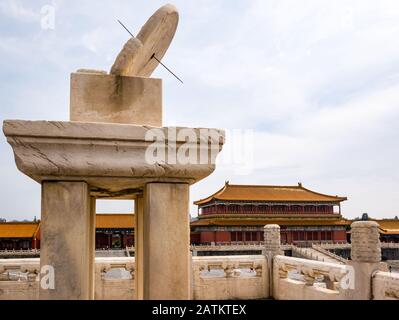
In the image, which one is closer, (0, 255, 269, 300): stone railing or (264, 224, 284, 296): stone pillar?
(0, 255, 269, 300): stone railing

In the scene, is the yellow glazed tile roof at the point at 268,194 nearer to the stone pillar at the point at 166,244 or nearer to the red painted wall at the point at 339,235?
the red painted wall at the point at 339,235

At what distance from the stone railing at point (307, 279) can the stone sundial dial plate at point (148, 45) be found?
642 centimetres

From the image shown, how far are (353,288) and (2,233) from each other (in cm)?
3965

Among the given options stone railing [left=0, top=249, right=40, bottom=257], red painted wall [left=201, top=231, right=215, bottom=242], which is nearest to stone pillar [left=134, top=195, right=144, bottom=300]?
stone railing [left=0, top=249, right=40, bottom=257]

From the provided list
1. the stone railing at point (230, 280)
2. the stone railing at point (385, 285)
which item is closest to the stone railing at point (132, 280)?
the stone railing at point (230, 280)

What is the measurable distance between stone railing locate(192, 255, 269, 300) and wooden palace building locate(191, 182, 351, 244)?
3090 cm

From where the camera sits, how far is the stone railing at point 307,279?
7926 mm

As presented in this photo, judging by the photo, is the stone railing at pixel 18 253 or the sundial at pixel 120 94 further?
the stone railing at pixel 18 253

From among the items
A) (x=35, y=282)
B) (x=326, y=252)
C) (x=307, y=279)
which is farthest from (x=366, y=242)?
(x=326, y=252)

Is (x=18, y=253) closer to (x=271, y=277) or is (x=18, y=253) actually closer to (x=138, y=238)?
(x=271, y=277)

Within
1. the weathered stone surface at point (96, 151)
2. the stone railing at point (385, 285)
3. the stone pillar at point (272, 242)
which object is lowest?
the stone railing at point (385, 285)

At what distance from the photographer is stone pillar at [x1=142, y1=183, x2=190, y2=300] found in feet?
6.57

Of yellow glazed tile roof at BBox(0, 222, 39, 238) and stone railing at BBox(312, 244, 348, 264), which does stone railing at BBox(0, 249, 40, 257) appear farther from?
stone railing at BBox(312, 244, 348, 264)
